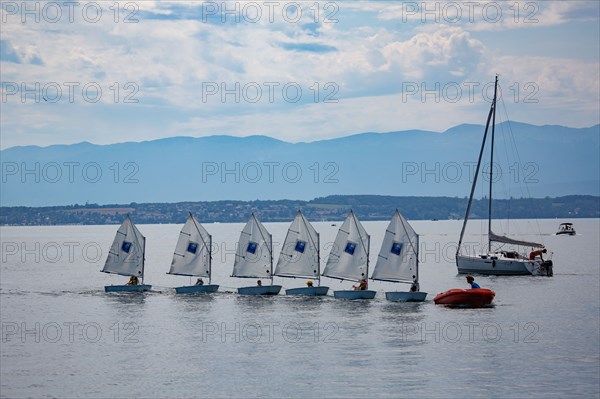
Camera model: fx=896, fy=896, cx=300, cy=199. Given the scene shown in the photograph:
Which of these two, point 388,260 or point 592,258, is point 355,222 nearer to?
point 388,260

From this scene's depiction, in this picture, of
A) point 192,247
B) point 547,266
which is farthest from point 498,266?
point 192,247

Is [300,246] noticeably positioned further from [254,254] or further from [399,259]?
[399,259]

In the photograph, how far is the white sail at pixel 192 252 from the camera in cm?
9194

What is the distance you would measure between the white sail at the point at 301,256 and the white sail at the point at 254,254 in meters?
2.55

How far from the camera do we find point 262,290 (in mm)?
89625

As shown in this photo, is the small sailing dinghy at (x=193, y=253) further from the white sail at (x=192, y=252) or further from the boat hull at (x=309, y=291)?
the boat hull at (x=309, y=291)

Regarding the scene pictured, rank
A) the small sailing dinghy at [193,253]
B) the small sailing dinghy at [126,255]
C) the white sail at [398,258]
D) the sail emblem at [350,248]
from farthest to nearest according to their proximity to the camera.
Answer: the small sailing dinghy at [126,255] → the small sailing dinghy at [193,253] → the sail emblem at [350,248] → the white sail at [398,258]

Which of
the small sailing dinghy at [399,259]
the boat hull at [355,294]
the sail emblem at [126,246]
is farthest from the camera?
the sail emblem at [126,246]

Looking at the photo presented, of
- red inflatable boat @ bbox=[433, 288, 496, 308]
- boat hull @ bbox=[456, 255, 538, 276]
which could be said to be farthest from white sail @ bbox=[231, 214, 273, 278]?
boat hull @ bbox=[456, 255, 538, 276]

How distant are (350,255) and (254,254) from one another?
10.6 m

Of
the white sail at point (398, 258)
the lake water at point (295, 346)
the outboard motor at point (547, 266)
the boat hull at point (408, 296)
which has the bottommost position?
the lake water at point (295, 346)

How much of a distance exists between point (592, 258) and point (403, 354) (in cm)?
11874

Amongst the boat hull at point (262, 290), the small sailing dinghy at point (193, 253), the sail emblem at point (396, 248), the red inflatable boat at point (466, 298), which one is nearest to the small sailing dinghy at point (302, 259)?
the boat hull at point (262, 290)

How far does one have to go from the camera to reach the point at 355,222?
84.7 meters
